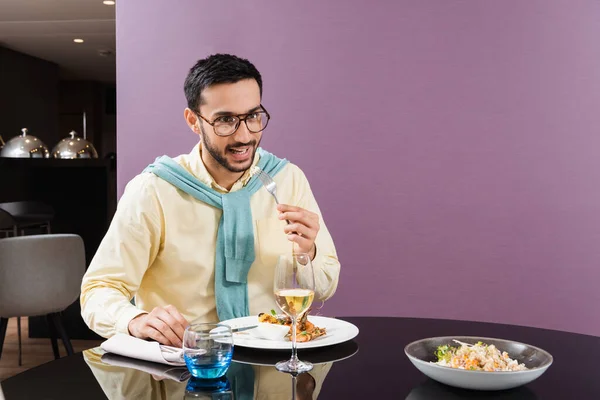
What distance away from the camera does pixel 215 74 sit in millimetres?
1882

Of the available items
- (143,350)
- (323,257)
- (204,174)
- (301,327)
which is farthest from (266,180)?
(143,350)

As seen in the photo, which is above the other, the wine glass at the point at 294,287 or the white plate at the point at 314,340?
the wine glass at the point at 294,287

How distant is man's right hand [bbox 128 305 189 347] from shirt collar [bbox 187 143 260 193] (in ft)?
2.14

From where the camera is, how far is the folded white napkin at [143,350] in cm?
128

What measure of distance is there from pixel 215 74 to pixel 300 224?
20.2 inches

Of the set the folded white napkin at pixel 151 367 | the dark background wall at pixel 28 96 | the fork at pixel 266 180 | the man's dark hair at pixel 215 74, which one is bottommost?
the folded white napkin at pixel 151 367

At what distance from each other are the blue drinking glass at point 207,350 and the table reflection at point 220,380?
0.07ft

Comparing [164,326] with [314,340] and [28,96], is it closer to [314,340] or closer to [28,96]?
[314,340]

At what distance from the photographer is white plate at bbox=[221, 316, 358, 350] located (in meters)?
1.35

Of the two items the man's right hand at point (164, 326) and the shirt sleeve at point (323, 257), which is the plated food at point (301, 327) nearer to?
the man's right hand at point (164, 326)

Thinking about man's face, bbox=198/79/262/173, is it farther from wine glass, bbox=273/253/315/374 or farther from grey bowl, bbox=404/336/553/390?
grey bowl, bbox=404/336/553/390

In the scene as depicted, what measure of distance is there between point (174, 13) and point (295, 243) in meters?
1.81

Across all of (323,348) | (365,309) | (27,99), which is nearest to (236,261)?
(323,348)

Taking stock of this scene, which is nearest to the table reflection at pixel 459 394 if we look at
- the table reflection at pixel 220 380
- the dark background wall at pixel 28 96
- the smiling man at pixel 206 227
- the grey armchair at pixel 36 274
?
the table reflection at pixel 220 380
